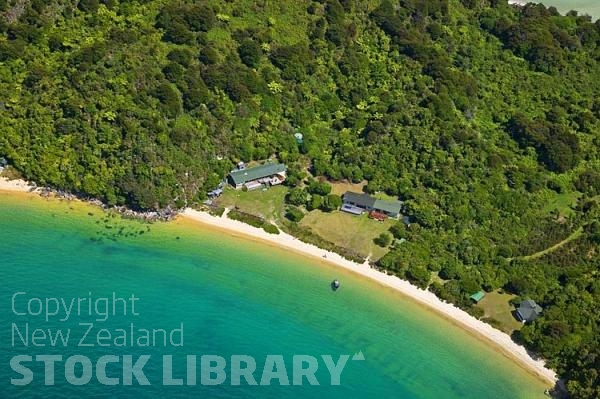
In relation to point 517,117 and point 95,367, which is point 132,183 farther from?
point 517,117

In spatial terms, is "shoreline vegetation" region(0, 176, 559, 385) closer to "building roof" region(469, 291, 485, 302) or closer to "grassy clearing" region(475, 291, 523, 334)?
"grassy clearing" region(475, 291, 523, 334)

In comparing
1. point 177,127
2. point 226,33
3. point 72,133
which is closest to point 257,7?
point 226,33

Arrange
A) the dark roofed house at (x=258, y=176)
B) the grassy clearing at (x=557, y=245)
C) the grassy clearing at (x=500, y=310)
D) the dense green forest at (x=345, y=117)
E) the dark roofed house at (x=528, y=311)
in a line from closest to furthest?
the dark roofed house at (x=528, y=311)
the grassy clearing at (x=500, y=310)
the grassy clearing at (x=557, y=245)
the dense green forest at (x=345, y=117)
the dark roofed house at (x=258, y=176)

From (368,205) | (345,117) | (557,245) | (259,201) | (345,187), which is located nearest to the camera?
(557,245)

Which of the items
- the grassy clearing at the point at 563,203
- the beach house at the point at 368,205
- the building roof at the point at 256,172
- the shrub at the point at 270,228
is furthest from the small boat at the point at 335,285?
the grassy clearing at the point at 563,203

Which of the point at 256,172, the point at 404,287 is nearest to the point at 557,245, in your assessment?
the point at 404,287

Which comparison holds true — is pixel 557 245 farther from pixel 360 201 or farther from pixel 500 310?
pixel 360 201

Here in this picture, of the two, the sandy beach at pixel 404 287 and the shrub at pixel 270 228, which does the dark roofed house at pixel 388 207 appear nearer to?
the sandy beach at pixel 404 287
